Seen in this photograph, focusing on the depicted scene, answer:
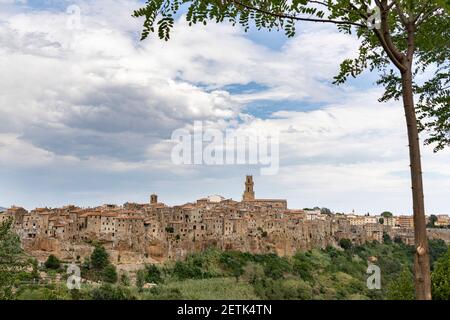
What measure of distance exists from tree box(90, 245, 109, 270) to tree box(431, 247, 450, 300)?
3059 centimetres

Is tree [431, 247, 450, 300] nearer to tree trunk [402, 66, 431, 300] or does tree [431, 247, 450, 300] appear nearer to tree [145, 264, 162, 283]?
tree trunk [402, 66, 431, 300]

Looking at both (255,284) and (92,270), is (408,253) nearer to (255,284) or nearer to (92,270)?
(255,284)

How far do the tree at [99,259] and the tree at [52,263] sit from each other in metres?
2.72

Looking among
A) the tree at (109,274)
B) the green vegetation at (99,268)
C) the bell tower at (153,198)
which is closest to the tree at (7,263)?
the tree at (109,274)

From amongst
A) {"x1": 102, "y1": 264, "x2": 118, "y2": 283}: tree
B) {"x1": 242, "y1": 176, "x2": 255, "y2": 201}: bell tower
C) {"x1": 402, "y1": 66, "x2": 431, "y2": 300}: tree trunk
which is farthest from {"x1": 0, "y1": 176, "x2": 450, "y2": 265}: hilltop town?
{"x1": 402, "y1": 66, "x2": 431, "y2": 300}: tree trunk

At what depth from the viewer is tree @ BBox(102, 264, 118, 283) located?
34562mm

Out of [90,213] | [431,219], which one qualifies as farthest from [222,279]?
[431,219]

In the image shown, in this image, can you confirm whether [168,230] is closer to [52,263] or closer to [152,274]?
[152,274]

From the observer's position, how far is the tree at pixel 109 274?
34562mm

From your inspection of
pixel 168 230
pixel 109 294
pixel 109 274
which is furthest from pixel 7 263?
pixel 168 230

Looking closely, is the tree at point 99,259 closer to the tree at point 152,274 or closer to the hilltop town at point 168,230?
the hilltop town at point 168,230

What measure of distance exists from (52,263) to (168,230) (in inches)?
507

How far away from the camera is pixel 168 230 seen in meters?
45.3
